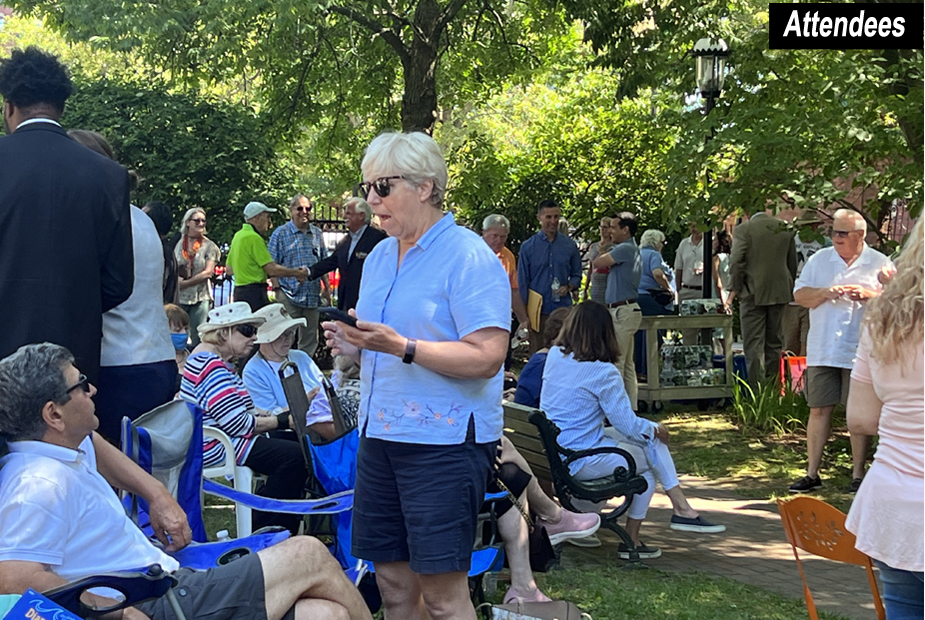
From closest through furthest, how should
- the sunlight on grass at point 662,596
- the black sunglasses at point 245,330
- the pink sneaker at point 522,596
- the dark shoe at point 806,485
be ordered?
the pink sneaker at point 522,596, the sunlight on grass at point 662,596, the black sunglasses at point 245,330, the dark shoe at point 806,485

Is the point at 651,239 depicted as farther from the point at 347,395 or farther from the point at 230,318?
the point at 230,318

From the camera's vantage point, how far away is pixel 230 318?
569 centimetres

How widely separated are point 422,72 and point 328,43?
2.07 m

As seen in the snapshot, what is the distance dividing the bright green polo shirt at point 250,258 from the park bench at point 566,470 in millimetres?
5902

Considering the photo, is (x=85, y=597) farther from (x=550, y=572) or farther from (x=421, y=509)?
(x=550, y=572)

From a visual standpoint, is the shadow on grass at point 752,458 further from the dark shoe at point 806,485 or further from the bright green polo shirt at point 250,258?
the bright green polo shirt at point 250,258

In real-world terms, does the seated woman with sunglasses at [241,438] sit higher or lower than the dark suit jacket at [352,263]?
lower

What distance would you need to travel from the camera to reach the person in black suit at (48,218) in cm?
395

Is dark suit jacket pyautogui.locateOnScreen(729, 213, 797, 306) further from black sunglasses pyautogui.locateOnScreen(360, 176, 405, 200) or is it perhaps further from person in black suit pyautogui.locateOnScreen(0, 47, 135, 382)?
black sunglasses pyautogui.locateOnScreen(360, 176, 405, 200)

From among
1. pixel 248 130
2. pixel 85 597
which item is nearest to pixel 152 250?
pixel 85 597

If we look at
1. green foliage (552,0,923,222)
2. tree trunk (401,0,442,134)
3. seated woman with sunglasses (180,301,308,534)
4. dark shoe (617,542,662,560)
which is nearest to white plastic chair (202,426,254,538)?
seated woman with sunglasses (180,301,308,534)

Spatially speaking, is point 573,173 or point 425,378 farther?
point 573,173

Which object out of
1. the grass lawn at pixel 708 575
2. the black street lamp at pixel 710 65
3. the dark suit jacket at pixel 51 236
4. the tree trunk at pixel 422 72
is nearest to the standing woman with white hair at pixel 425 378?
the dark suit jacket at pixel 51 236

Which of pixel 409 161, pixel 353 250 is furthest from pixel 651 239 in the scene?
pixel 409 161
